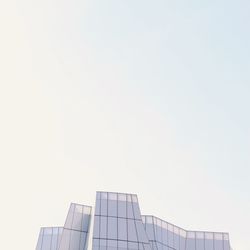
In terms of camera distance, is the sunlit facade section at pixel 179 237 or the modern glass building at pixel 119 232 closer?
the modern glass building at pixel 119 232

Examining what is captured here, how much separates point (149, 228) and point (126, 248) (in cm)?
1171

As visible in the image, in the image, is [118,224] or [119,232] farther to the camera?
[118,224]

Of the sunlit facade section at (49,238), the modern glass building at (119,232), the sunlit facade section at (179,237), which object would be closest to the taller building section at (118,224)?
the modern glass building at (119,232)

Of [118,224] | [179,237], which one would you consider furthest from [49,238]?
[179,237]

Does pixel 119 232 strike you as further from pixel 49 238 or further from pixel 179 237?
pixel 179 237

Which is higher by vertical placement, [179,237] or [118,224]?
[179,237]

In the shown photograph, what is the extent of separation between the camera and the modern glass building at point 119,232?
8544 centimetres

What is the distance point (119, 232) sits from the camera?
86.2 m

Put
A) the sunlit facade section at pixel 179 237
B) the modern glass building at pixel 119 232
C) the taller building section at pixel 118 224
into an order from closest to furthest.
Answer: the taller building section at pixel 118 224 → the modern glass building at pixel 119 232 → the sunlit facade section at pixel 179 237

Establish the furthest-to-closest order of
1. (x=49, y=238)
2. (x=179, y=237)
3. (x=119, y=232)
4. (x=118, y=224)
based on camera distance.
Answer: (x=179, y=237) < (x=49, y=238) < (x=118, y=224) < (x=119, y=232)

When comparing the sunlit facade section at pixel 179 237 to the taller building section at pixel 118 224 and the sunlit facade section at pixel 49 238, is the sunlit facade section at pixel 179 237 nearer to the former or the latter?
the taller building section at pixel 118 224

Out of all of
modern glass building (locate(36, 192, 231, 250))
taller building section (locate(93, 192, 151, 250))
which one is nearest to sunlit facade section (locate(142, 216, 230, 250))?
modern glass building (locate(36, 192, 231, 250))

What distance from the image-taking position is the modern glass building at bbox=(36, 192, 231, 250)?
85438 millimetres

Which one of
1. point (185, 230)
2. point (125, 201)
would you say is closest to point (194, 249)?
point (185, 230)
